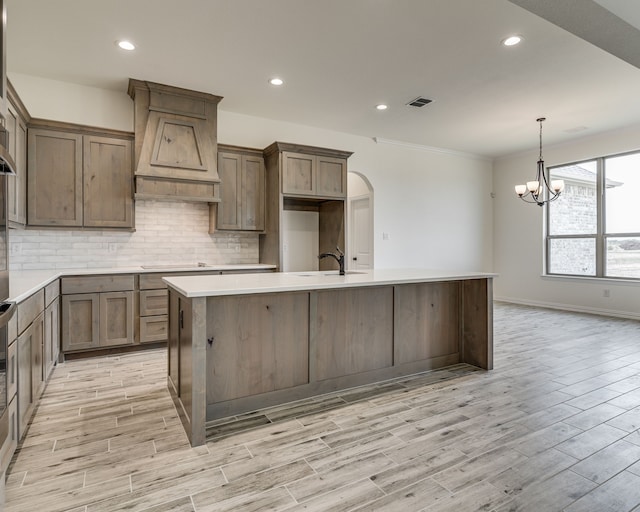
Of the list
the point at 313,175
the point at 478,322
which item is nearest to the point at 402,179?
the point at 313,175

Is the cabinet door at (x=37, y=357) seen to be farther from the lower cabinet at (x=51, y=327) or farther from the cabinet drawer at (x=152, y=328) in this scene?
the cabinet drawer at (x=152, y=328)

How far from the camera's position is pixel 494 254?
7773 millimetres

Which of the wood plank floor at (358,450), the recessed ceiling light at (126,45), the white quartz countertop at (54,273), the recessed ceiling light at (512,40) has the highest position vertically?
the recessed ceiling light at (512,40)

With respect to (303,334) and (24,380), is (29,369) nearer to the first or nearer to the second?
(24,380)

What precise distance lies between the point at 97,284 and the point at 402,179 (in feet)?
16.0

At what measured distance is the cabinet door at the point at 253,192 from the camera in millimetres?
4859

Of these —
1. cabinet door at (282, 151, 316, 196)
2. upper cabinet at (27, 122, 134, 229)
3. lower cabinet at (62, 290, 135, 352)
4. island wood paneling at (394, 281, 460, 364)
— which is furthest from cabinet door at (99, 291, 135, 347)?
island wood paneling at (394, 281, 460, 364)

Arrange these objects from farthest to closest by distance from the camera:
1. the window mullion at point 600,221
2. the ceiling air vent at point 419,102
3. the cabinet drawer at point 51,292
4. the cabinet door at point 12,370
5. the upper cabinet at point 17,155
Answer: the window mullion at point 600,221 → the ceiling air vent at point 419,102 → the upper cabinet at point 17,155 → the cabinet drawer at point 51,292 → the cabinet door at point 12,370

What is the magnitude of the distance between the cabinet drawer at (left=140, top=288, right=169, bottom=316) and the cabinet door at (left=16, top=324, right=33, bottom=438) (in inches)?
62.7

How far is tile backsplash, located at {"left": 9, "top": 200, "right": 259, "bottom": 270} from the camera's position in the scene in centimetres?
402

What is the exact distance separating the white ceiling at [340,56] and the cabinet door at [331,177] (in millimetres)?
659

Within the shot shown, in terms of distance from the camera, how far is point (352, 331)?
9.73 feet

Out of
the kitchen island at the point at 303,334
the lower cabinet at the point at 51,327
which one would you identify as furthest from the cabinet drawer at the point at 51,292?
the kitchen island at the point at 303,334

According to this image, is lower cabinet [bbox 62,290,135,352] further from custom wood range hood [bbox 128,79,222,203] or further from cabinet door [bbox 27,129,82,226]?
custom wood range hood [bbox 128,79,222,203]
